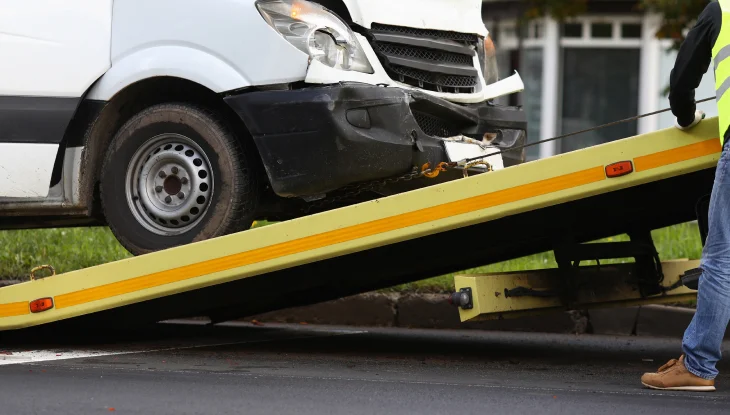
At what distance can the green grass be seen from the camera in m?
7.62

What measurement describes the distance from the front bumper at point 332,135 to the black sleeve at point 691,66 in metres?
1.21

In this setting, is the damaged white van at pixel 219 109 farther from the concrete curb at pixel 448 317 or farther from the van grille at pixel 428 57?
the concrete curb at pixel 448 317

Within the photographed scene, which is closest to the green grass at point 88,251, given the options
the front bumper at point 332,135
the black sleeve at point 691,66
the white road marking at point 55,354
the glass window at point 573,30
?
the white road marking at point 55,354

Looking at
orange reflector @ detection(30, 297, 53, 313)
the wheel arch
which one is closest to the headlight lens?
the wheel arch

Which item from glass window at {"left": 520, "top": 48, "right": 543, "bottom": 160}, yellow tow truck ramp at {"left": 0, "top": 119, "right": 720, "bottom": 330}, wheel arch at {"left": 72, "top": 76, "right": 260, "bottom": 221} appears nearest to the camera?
yellow tow truck ramp at {"left": 0, "top": 119, "right": 720, "bottom": 330}

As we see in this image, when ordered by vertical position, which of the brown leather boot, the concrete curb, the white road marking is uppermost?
the white road marking

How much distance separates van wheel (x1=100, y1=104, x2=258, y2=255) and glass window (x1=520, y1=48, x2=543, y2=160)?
552 inches

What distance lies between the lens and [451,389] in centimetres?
→ 470

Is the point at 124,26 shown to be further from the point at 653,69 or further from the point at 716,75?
the point at 653,69

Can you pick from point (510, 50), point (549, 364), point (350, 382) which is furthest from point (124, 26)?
point (510, 50)

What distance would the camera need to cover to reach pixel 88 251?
8.23m

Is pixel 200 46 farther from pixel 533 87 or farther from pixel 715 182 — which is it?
pixel 533 87

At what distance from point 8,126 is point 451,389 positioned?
8.21 feet

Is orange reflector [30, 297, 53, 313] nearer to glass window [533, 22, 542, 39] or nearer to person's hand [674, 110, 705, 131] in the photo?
person's hand [674, 110, 705, 131]
